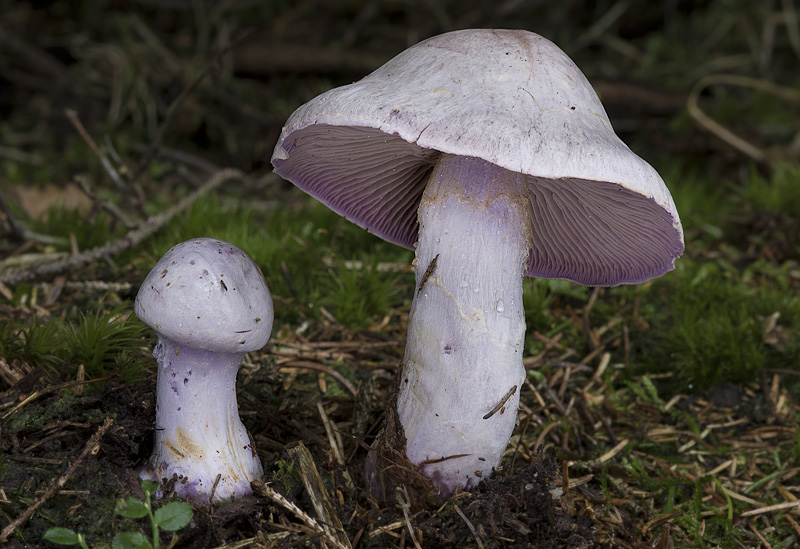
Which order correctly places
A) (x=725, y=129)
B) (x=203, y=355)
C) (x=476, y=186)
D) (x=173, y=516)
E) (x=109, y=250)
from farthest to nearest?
(x=725, y=129)
(x=109, y=250)
(x=476, y=186)
(x=203, y=355)
(x=173, y=516)

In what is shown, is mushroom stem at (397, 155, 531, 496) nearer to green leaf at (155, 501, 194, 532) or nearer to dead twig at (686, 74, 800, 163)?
green leaf at (155, 501, 194, 532)

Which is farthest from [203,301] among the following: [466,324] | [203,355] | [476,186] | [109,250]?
[109,250]

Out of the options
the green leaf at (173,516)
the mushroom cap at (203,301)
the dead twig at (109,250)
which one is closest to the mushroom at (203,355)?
the mushroom cap at (203,301)

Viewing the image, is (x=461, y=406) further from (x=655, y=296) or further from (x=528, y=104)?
(x=655, y=296)

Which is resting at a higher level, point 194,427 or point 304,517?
point 194,427

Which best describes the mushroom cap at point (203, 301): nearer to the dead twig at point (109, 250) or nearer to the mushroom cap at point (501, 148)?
the mushroom cap at point (501, 148)

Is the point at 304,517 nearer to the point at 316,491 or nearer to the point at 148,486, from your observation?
the point at 316,491
